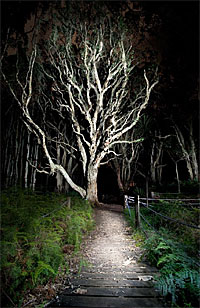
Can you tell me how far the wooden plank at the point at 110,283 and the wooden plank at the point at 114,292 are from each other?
113 millimetres

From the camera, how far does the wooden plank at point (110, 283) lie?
3.11m

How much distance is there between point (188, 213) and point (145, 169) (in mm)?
18070

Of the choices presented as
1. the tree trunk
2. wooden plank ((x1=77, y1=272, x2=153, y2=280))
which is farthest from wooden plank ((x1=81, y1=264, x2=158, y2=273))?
the tree trunk

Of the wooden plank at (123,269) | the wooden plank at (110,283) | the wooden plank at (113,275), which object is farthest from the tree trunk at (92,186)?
the wooden plank at (110,283)

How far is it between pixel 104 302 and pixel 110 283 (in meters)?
0.58

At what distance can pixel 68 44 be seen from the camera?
11859 millimetres

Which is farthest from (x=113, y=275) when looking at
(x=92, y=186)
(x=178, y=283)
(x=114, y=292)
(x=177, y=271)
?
(x=92, y=186)

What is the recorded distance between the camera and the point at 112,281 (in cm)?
326

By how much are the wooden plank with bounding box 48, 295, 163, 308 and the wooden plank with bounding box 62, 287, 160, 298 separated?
4.2 inches

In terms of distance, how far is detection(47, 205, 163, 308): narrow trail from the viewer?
104 inches

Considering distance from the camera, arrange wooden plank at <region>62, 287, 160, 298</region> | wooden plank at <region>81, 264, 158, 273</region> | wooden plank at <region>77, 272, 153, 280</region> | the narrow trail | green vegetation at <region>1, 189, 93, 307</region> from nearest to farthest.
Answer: green vegetation at <region>1, 189, 93, 307</region>
the narrow trail
wooden plank at <region>62, 287, 160, 298</region>
wooden plank at <region>77, 272, 153, 280</region>
wooden plank at <region>81, 264, 158, 273</region>

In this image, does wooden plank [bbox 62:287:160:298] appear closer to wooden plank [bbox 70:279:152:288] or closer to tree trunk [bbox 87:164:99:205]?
wooden plank [bbox 70:279:152:288]

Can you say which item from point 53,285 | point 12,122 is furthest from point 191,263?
point 12,122

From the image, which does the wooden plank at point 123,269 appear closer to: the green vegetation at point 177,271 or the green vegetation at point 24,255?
the green vegetation at point 177,271
